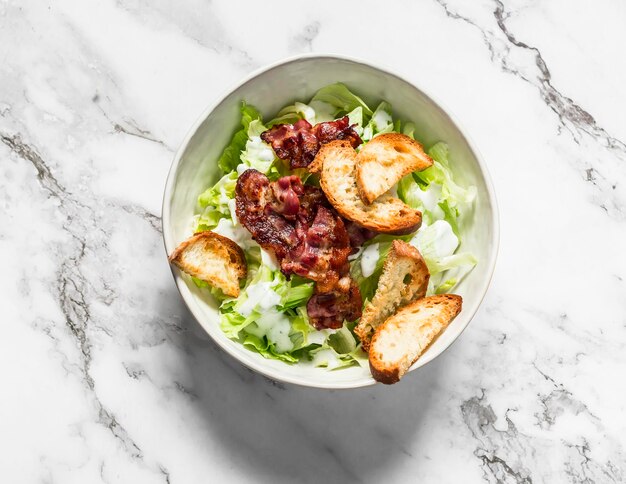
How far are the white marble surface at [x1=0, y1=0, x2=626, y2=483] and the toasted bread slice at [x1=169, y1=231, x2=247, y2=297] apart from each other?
379 millimetres

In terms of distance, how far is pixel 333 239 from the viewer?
201 centimetres

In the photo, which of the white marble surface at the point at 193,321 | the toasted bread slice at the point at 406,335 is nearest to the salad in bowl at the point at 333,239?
the toasted bread slice at the point at 406,335

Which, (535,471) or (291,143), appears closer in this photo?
(291,143)

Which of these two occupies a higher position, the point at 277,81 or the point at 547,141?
the point at 547,141

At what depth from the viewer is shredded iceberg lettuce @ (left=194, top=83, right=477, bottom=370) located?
209 centimetres

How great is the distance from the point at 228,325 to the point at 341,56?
0.76 metres

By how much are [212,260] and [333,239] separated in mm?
313

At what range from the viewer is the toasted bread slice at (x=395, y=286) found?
1990 mm

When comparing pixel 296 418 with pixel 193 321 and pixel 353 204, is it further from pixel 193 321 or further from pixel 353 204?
pixel 353 204

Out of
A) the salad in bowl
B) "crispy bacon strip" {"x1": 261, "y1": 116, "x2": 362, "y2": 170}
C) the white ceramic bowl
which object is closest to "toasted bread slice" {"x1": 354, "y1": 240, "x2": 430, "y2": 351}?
the salad in bowl

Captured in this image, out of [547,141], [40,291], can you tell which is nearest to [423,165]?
[547,141]

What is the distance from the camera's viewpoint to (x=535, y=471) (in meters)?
2.44

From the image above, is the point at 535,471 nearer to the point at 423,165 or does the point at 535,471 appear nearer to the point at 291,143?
the point at 423,165

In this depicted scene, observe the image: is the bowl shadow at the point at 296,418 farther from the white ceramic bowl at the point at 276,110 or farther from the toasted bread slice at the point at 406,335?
the toasted bread slice at the point at 406,335
